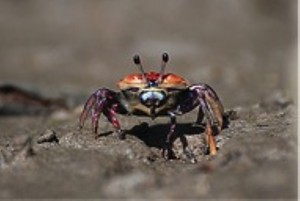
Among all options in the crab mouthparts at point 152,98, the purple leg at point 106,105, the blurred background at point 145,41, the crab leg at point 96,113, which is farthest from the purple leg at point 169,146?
the blurred background at point 145,41

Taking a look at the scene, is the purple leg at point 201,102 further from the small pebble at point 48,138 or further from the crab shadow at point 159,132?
the small pebble at point 48,138

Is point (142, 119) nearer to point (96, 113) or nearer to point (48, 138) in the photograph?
point (96, 113)

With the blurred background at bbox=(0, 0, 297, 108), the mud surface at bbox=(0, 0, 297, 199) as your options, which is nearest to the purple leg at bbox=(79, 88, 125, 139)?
the mud surface at bbox=(0, 0, 297, 199)

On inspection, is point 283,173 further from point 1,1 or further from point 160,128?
point 1,1

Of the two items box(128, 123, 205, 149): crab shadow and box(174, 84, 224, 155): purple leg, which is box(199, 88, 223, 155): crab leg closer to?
box(174, 84, 224, 155): purple leg

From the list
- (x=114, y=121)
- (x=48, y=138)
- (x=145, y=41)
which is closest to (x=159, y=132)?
(x=114, y=121)

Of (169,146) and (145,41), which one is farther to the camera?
(145,41)
